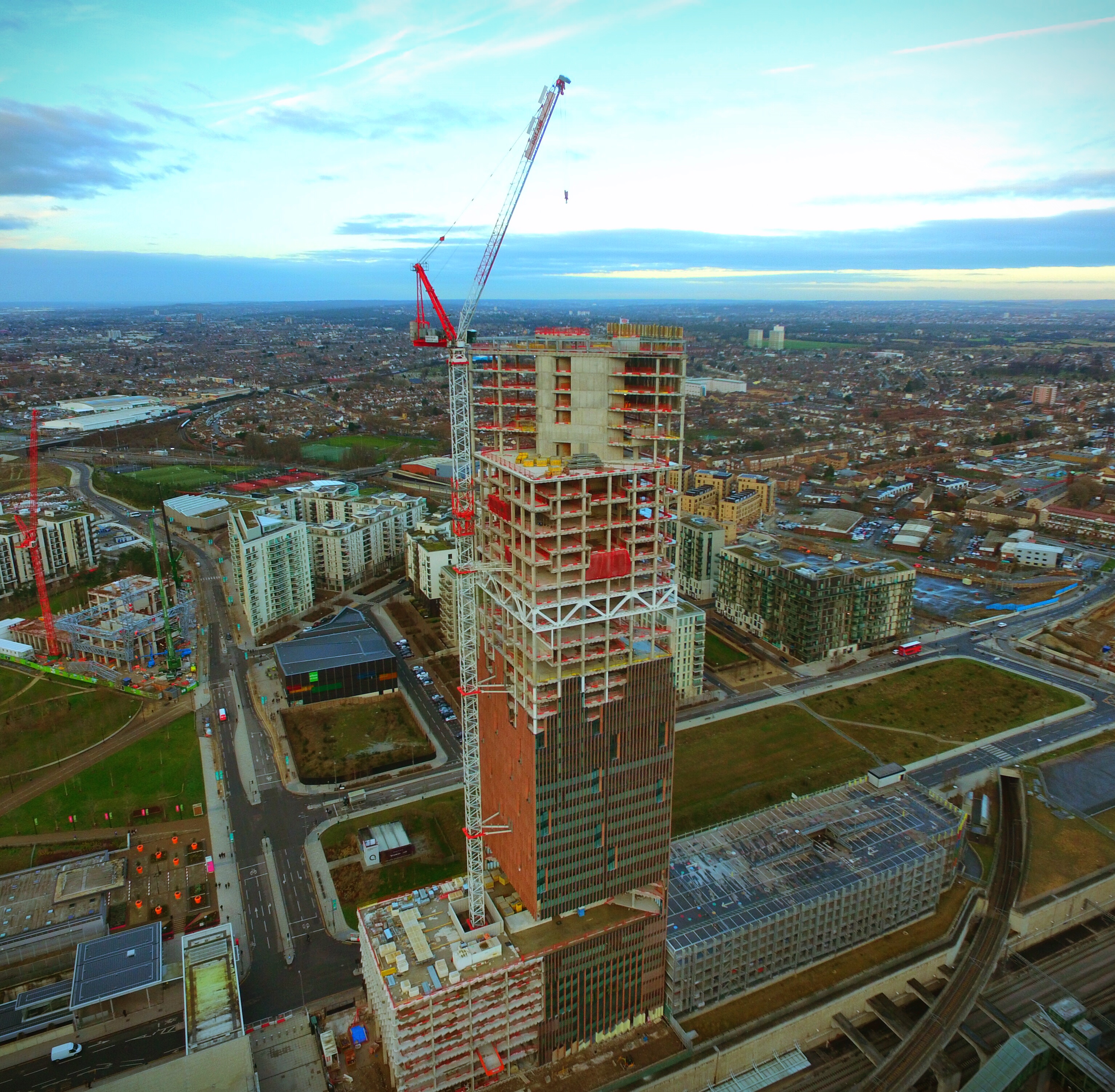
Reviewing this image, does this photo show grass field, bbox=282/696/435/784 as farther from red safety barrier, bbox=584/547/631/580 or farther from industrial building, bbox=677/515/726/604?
industrial building, bbox=677/515/726/604

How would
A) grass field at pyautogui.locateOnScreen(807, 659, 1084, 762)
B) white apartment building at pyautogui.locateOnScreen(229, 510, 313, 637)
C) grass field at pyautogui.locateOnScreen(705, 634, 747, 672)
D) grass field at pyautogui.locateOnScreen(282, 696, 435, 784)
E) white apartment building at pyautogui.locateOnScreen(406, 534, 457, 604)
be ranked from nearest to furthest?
grass field at pyautogui.locateOnScreen(282, 696, 435, 784) → grass field at pyautogui.locateOnScreen(807, 659, 1084, 762) → grass field at pyautogui.locateOnScreen(705, 634, 747, 672) → white apartment building at pyautogui.locateOnScreen(229, 510, 313, 637) → white apartment building at pyautogui.locateOnScreen(406, 534, 457, 604)

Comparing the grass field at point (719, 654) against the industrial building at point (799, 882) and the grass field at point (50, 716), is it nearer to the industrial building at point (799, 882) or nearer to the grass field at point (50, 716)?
the industrial building at point (799, 882)

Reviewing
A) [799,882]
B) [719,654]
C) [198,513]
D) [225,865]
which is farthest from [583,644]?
[198,513]

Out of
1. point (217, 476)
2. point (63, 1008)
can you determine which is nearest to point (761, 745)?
point (63, 1008)

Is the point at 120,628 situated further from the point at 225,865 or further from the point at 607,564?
the point at 607,564

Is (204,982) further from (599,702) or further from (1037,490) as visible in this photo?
(1037,490)

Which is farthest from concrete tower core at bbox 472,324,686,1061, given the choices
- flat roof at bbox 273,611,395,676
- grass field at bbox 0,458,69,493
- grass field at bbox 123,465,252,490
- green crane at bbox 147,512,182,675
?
grass field at bbox 0,458,69,493
